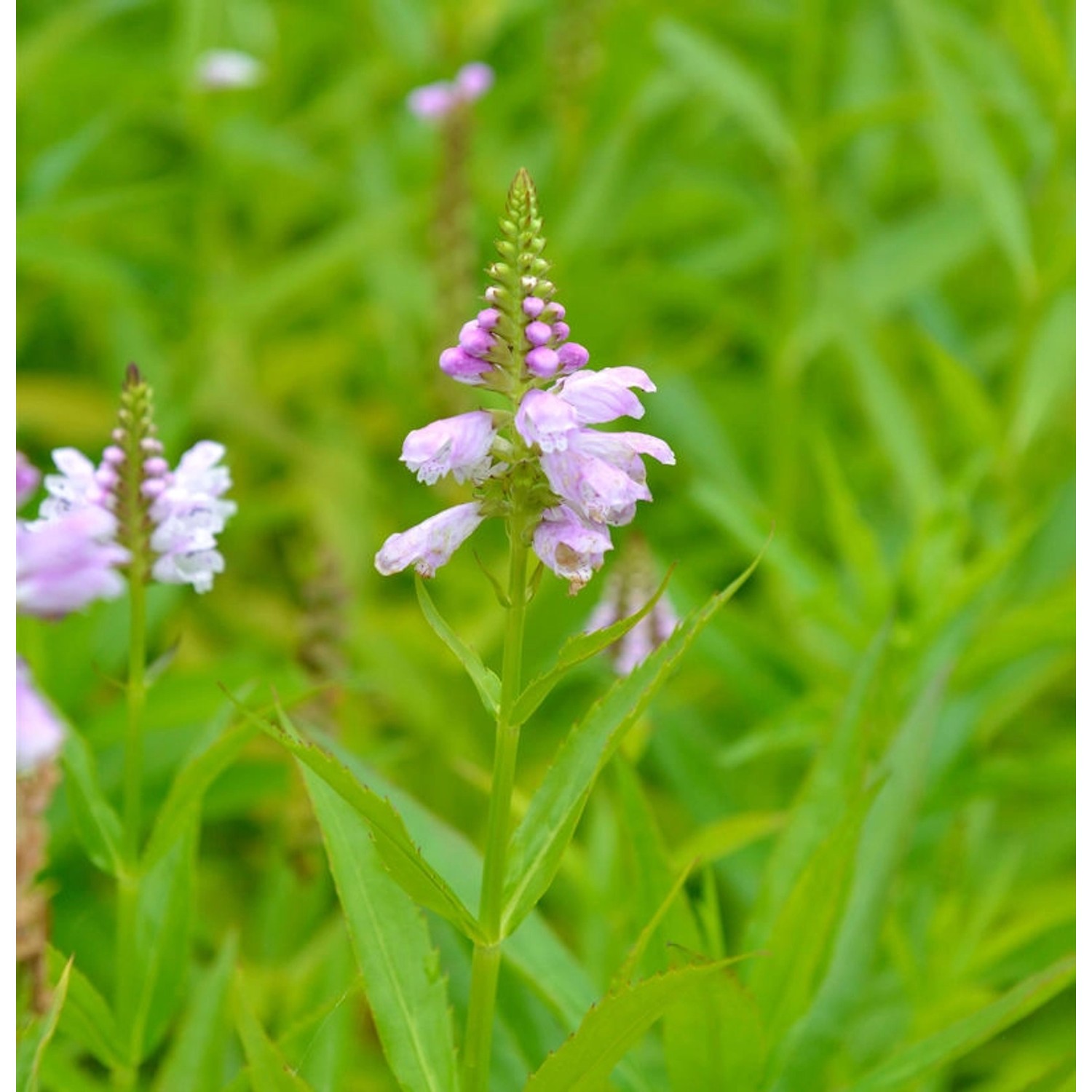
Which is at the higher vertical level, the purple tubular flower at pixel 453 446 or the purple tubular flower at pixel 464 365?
the purple tubular flower at pixel 464 365

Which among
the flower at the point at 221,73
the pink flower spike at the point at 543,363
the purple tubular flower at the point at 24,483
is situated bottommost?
the pink flower spike at the point at 543,363

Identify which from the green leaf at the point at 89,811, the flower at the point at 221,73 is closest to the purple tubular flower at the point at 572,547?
the green leaf at the point at 89,811

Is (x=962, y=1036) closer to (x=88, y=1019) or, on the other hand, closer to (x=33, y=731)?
(x=88, y=1019)

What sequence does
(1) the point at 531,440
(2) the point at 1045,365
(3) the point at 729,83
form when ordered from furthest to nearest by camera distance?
(3) the point at 729,83 → (2) the point at 1045,365 → (1) the point at 531,440

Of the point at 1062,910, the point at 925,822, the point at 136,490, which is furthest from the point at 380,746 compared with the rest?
the point at 136,490

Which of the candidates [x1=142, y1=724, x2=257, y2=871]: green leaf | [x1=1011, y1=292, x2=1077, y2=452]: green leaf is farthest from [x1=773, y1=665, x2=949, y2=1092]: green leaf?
[x1=1011, y1=292, x2=1077, y2=452]: green leaf

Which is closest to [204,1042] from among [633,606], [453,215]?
[633,606]

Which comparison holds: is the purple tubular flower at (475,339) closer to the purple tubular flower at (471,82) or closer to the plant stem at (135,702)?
the plant stem at (135,702)
